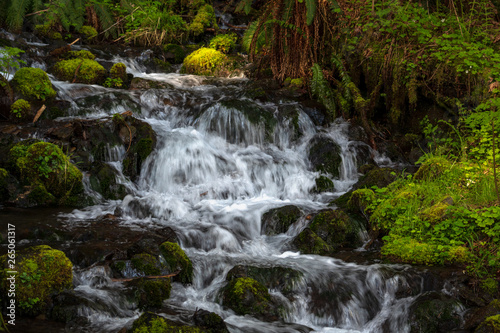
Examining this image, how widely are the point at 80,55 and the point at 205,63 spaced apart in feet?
11.0

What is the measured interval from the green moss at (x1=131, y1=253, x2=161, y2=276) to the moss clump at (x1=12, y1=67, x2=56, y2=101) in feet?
17.8

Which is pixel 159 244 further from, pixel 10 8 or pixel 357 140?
pixel 10 8

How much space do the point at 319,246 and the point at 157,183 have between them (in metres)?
3.44

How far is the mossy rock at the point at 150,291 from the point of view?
4248 millimetres

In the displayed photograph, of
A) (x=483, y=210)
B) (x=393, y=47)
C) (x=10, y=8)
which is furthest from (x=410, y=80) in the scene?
(x=10, y=8)

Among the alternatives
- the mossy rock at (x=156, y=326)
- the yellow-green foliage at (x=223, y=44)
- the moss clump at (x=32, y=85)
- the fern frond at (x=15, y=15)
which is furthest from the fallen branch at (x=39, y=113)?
the yellow-green foliage at (x=223, y=44)

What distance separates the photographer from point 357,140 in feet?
30.5

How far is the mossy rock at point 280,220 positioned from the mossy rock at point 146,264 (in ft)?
7.24

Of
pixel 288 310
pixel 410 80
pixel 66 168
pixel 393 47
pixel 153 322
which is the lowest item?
pixel 288 310

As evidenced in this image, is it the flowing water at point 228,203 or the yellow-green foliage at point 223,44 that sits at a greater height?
the yellow-green foliage at point 223,44

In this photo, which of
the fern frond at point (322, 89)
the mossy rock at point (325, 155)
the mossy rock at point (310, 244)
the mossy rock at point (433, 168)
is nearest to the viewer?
the mossy rock at point (310, 244)

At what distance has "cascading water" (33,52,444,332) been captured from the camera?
4438 mm

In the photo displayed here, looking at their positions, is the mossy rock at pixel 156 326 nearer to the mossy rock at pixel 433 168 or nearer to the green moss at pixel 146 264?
the green moss at pixel 146 264

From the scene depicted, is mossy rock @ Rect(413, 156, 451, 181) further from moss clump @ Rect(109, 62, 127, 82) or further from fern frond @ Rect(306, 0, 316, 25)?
moss clump @ Rect(109, 62, 127, 82)
